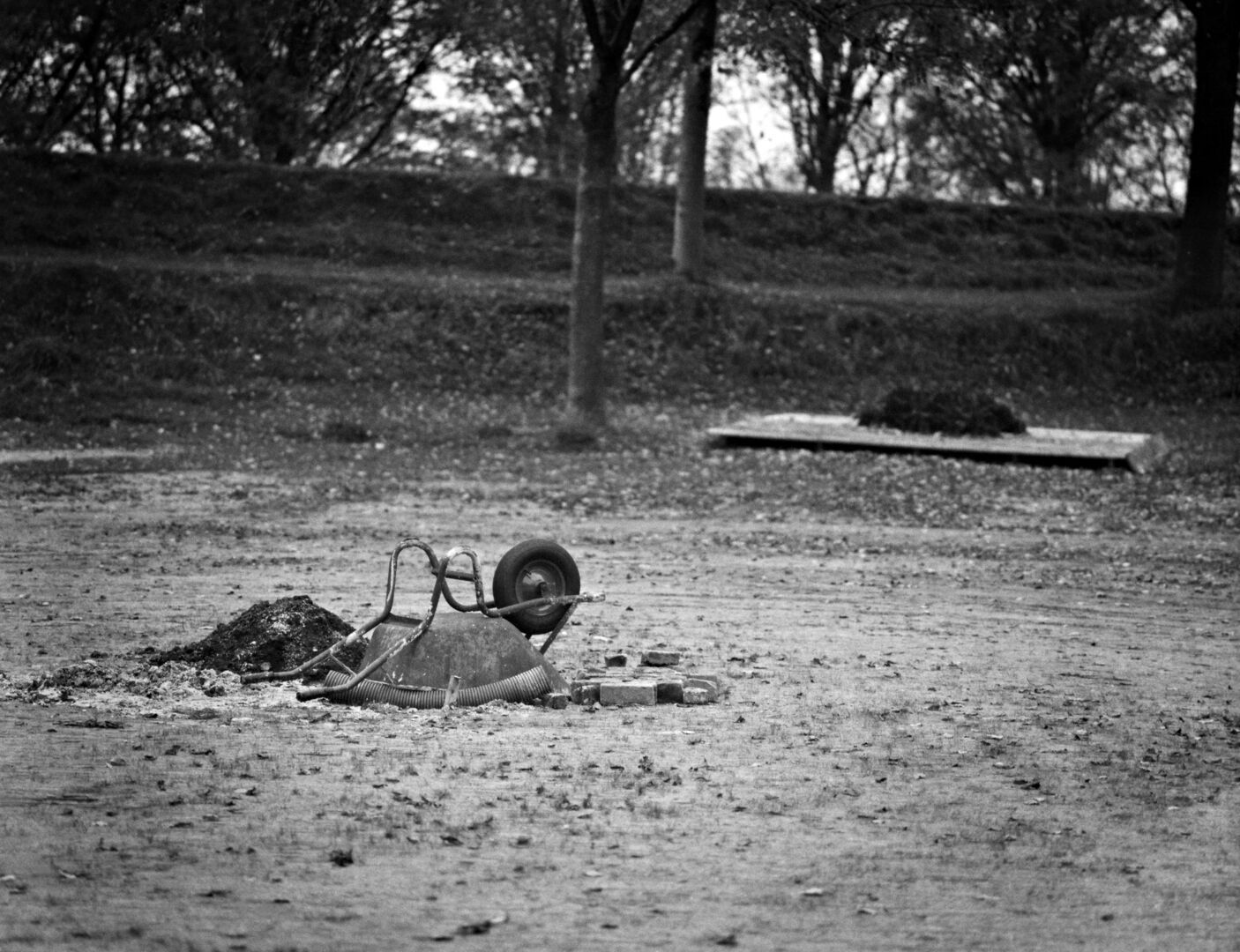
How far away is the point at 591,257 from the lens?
2005 cm

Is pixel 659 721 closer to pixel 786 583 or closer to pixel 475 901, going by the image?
pixel 475 901

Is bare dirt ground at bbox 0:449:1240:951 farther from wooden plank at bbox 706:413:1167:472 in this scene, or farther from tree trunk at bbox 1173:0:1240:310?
tree trunk at bbox 1173:0:1240:310

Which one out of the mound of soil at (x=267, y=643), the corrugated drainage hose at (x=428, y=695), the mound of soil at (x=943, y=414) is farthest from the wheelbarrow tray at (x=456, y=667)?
the mound of soil at (x=943, y=414)

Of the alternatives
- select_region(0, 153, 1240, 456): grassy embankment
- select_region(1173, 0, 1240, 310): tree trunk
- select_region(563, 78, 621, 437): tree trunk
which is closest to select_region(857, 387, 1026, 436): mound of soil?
select_region(563, 78, 621, 437): tree trunk

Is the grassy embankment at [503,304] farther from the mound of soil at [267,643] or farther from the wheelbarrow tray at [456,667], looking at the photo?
the wheelbarrow tray at [456,667]

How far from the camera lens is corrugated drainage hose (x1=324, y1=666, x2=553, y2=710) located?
24.0ft

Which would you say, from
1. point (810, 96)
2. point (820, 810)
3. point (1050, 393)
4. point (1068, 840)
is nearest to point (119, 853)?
point (820, 810)

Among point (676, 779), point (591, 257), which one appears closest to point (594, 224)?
point (591, 257)

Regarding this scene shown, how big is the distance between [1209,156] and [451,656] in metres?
23.7

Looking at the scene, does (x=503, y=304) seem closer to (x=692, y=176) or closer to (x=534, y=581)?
(x=692, y=176)

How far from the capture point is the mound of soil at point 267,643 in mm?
7887

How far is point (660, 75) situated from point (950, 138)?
32.4 feet

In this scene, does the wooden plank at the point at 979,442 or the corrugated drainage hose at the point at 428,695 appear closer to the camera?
the corrugated drainage hose at the point at 428,695

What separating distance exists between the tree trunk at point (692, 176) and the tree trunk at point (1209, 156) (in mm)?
7999
